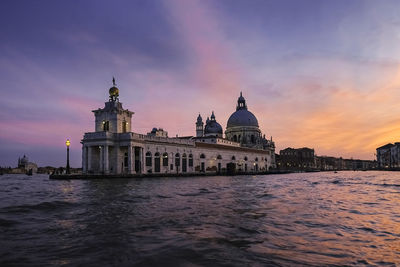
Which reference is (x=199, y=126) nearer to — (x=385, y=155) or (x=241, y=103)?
(x=241, y=103)

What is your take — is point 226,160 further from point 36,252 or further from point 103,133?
point 36,252

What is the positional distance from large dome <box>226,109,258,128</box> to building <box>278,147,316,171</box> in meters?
44.3

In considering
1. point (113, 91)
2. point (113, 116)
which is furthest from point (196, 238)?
point (113, 91)

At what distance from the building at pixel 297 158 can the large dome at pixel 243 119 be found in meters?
44.3

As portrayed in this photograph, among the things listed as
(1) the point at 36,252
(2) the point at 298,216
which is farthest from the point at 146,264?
(2) the point at 298,216

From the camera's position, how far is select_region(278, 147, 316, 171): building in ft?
556

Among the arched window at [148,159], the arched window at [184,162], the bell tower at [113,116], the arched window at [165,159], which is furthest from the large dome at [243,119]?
the bell tower at [113,116]

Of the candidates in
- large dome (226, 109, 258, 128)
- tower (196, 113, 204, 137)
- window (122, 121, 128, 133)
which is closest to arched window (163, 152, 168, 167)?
window (122, 121, 128, 133)

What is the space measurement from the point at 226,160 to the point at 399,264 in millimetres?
84592

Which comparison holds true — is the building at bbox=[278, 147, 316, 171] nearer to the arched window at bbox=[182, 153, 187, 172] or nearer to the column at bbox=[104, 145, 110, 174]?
the arched window at bbox=[182, 153, 187, 172]

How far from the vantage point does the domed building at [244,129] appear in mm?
126062

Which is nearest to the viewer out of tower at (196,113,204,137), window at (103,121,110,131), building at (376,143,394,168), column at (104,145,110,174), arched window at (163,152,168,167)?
column at (104,145,110,174)

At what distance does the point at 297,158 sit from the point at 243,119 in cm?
6692

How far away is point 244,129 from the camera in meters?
127
